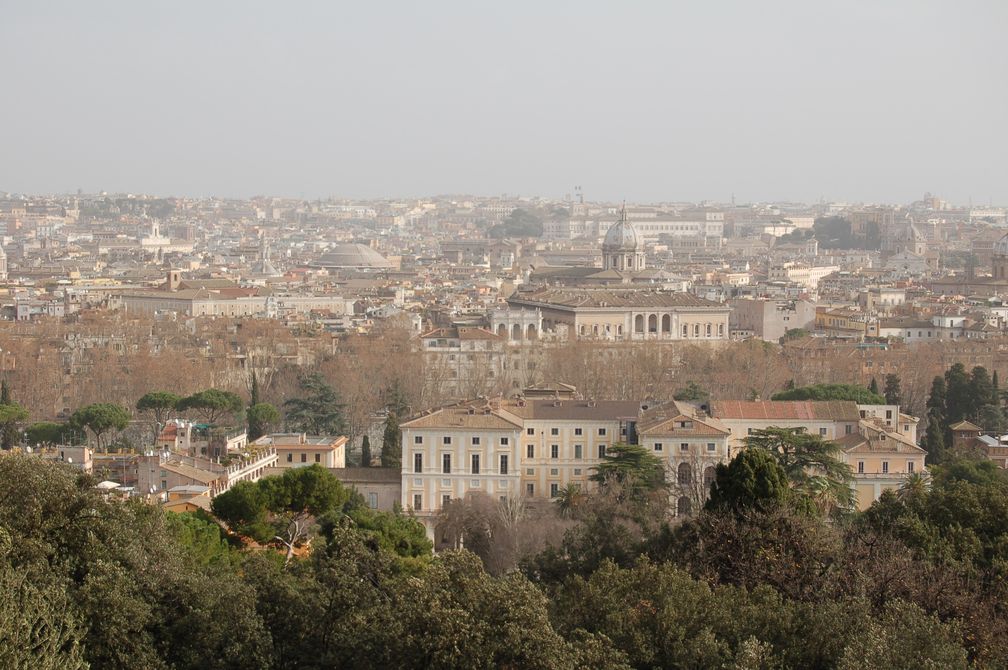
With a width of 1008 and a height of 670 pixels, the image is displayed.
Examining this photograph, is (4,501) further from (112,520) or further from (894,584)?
(894,584)

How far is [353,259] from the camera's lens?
3629 inches

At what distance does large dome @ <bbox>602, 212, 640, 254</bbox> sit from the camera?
64.4m

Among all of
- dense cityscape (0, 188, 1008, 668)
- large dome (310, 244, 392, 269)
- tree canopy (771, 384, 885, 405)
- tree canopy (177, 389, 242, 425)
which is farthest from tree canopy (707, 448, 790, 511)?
large dome (310, 244, 392, 269)

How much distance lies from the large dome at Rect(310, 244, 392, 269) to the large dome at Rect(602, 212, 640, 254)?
2725 cm

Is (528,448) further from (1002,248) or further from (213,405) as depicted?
(1002,248)

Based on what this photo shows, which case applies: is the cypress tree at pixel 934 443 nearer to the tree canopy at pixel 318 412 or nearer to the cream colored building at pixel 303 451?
the cream colored building at pixel 303 451

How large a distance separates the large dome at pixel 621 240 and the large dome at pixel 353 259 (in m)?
27.2

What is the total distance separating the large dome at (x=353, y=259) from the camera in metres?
91.5

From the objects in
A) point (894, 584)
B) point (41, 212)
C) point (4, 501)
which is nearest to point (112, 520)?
point (4, 501)

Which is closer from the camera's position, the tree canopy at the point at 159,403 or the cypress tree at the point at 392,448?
the cypress tree at the point at 392,448

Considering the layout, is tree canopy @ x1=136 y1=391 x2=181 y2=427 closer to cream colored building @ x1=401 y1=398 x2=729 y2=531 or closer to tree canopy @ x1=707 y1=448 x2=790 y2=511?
cream colored building @ x1=401 y1=398 x2=729 y2=531

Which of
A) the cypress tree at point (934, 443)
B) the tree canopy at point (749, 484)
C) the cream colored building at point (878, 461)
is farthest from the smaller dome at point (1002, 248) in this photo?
the tree canopy at point (749, 484)

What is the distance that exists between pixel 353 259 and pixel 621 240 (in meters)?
29.6

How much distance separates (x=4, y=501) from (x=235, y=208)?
154m
